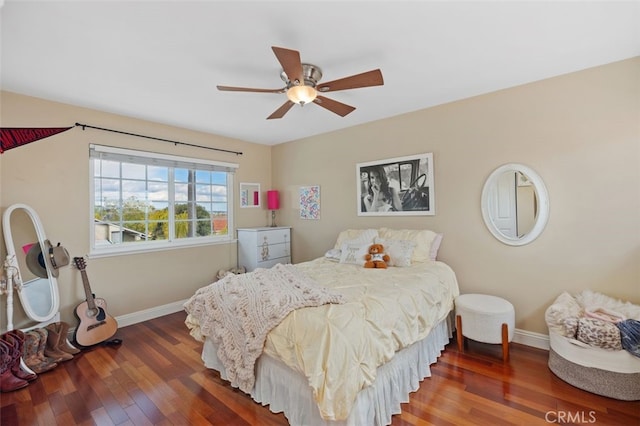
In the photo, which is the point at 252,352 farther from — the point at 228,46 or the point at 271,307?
the point at 228,46

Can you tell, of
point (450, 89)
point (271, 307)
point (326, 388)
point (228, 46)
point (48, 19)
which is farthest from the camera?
point (450, 89)

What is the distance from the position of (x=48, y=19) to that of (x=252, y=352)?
8.15 feet

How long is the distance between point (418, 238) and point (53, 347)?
3.83 m

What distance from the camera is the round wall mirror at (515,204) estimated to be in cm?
272

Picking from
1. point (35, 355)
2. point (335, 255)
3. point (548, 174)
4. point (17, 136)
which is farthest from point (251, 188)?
point (548, 174)

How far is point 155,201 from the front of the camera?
385cm

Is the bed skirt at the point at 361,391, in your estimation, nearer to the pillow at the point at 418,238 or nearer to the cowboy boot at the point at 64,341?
the pillow at the point at 418,238

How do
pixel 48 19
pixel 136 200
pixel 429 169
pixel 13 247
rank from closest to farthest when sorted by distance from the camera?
1. pixel 48 19
2. pixel 13 247
3. pixel 429 169
4. pixel 136 200

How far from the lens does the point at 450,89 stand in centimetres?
288

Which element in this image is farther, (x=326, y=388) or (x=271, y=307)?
(x=271, y=307)

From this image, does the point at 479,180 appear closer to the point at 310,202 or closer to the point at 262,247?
the point at 310,202

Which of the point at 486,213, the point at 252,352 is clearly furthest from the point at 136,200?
the point at 486,213

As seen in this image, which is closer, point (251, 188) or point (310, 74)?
point (310, 74)

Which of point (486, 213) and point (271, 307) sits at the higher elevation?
point (486, 213)
